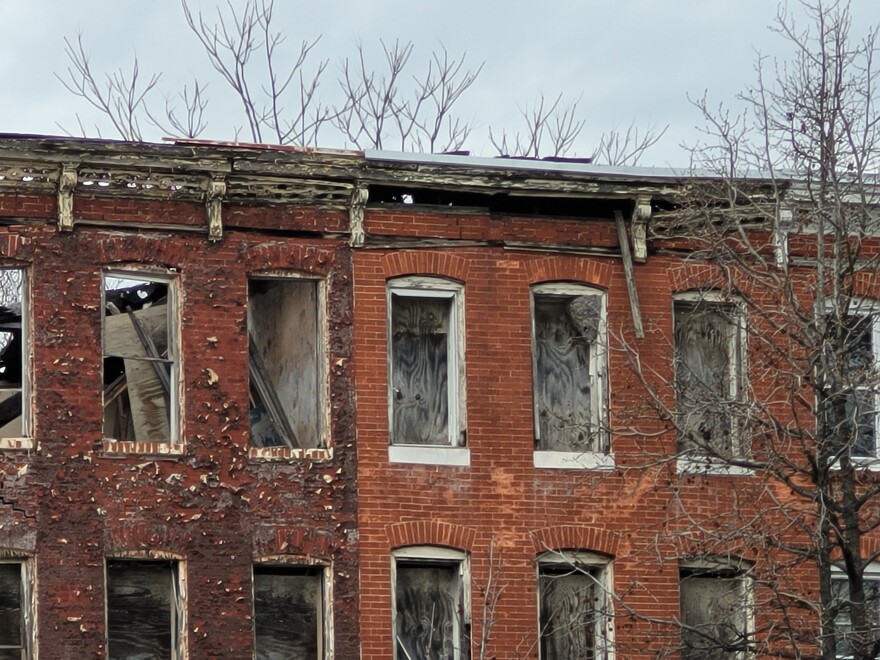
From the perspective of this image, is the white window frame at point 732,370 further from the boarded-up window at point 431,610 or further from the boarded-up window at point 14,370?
the boarded-up window at point 14,370

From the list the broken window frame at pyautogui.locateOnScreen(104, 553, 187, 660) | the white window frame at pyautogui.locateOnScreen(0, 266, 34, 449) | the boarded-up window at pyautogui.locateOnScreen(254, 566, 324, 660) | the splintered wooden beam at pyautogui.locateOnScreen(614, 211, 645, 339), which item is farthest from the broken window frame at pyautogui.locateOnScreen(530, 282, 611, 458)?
the white window frame at pyautogui.locateOnScreen(0, 266, 34, 449)

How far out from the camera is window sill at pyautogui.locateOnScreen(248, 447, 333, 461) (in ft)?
76.2

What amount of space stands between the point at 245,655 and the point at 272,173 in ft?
17.3

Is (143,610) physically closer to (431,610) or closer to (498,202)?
(431,610)

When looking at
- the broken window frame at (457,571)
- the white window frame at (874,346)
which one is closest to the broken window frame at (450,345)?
the broken window frame at (457,571)

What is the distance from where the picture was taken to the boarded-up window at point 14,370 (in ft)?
74.7

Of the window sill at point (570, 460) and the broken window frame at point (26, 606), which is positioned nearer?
the broken window frame at point (26, 606)

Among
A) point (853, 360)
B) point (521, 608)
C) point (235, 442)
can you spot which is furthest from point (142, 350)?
point (853, 360)

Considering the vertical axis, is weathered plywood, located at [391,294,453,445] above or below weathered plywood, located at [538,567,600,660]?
above

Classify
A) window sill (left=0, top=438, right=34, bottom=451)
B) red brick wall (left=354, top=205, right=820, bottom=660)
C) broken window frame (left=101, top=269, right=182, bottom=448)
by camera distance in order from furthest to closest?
red brick wall (left=354, top=205, right=820, bottom=660), broken window frame (left=101, top=269, right=182, bottom=448), window sill (left=0, top=438, right=34, bottom=451)

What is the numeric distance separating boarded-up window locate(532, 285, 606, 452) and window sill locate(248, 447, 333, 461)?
8.71 feet

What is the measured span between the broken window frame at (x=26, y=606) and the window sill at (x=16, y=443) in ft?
3.77

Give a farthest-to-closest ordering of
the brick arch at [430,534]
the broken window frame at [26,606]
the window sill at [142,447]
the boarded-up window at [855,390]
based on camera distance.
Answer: the brick arch at [430,534] < the window sill at [142,447] < the broken window frame at [26,606] < the boarded-up window at [855,390]

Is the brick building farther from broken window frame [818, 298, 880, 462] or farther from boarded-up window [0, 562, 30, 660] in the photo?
broken window frame [818, 298, 880, 462]
